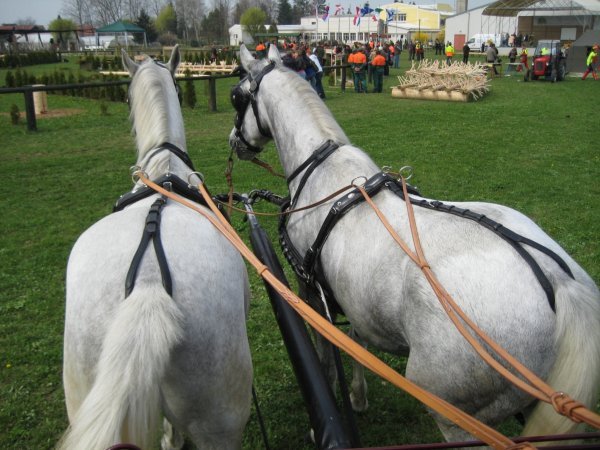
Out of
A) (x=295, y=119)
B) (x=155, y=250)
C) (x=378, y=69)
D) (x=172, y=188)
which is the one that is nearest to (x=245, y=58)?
(x=295, y=119)

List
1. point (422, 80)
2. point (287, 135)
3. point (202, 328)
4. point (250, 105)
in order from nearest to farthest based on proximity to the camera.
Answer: point (202, 328)
point (287, 135)
point (250, 105)
point (422, 80)

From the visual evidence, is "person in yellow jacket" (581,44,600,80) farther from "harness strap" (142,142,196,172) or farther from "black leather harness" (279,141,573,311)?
"harness strap" (142,142,196,172)

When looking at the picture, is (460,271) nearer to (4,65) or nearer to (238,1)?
(4,65)

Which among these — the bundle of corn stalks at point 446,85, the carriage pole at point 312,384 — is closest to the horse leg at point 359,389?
the carriage pole at point 312,384

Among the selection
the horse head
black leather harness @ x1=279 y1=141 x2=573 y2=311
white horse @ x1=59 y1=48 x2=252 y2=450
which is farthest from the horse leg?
the horse head

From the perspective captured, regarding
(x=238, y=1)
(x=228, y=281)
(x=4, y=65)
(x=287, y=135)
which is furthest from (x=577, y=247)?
(x=238, y=1)

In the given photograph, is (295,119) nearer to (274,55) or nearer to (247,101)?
(247,101)

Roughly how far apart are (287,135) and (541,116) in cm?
1434

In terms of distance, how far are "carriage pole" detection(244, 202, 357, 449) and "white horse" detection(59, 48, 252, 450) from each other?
0.31 m

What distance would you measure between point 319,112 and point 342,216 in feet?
3.18

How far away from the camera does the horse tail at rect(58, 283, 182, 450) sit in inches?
64.3

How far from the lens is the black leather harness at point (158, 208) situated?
1.94 meters

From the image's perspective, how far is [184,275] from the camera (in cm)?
202

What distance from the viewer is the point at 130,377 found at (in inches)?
67.1
